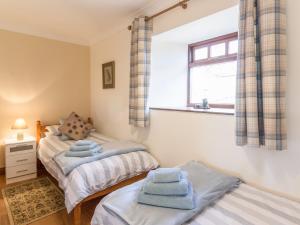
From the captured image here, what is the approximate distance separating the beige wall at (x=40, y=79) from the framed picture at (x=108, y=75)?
0.64 meters

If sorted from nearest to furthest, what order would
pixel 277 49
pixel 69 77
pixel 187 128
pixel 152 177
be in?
pixel 277 49 → pixel 152 177 → pixel 187 128 → pixel 69 77

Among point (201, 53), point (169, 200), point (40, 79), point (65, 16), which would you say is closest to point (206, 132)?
point (169, 200)

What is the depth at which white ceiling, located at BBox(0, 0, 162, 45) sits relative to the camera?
7.97ft

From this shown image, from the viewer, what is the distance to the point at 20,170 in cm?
299

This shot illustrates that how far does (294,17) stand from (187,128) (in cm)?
126

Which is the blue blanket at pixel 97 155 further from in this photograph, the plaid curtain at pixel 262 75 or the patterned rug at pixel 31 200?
the plaid curtain at pixel 262 75

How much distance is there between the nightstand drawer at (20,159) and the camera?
2.90 metres

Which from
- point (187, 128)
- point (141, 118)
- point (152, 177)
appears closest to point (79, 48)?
point (141, 118)

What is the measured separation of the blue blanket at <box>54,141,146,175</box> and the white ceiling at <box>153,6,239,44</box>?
1404 millimetres

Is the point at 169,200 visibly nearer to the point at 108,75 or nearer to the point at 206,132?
the point at 206,132

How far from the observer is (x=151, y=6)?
96.0 inches

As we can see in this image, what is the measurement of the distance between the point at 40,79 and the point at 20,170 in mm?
1495

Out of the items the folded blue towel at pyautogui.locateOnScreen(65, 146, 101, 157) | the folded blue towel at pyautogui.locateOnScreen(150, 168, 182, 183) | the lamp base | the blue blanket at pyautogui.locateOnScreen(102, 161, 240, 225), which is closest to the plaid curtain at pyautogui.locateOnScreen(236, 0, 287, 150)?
the blue blanket at pyautogui.locateOnScreen(102, 161, 240, 225)

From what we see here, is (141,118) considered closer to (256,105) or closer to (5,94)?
(256,105)
